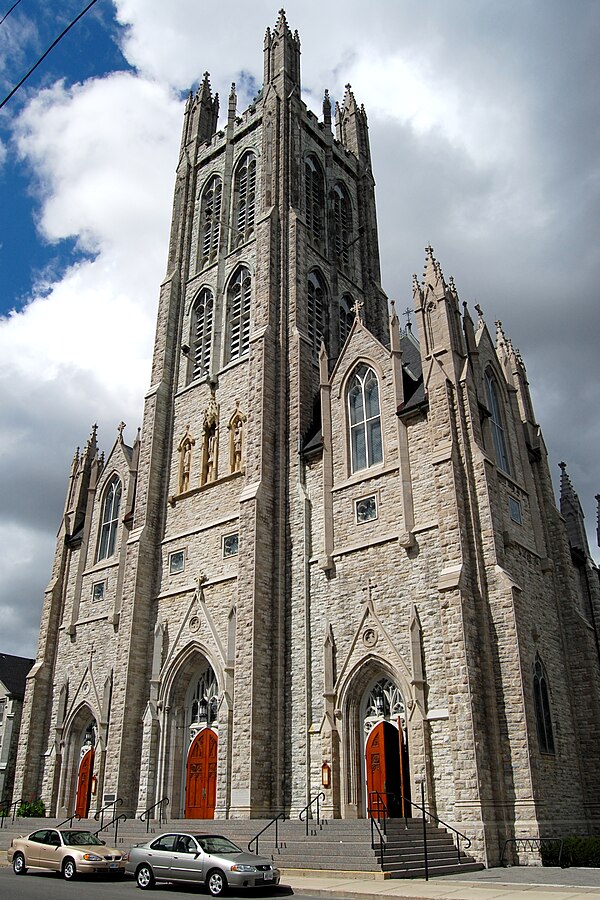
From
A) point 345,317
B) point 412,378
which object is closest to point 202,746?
point 412,378

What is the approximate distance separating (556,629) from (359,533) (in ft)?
20.8

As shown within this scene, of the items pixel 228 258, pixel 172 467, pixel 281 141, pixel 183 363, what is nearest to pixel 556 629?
pixel 172 467

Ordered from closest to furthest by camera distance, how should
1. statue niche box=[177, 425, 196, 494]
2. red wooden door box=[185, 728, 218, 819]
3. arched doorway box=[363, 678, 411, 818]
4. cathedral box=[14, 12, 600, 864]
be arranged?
cathedral box=[14, 12, 600, 864], arched doorway box=[363, 678, 411, 818], red wooden door box=[185, 728, 218, 819], statue niche box=[177, 425, 196, 494]

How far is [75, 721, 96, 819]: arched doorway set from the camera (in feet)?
87.3

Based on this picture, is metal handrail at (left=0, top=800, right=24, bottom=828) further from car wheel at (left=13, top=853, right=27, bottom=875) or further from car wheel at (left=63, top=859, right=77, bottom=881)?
car wheel at (left=63, top=859, right=77, bottom=881)

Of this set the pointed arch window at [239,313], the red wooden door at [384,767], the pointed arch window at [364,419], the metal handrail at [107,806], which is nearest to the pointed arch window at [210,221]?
the pointed arch window at [239,313]

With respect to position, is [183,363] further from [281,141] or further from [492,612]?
[492,612]

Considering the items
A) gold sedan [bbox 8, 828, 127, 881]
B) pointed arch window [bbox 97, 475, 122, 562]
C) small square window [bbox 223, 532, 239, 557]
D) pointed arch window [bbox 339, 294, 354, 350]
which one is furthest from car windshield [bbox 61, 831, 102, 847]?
pointed arch window [bbox 339, 294, 354, 350]

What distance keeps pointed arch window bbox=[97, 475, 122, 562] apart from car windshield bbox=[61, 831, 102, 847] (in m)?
16.0

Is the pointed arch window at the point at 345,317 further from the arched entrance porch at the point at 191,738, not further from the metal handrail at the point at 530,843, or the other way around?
the metal handrail at the point at 530,843

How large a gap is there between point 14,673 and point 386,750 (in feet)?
95.7

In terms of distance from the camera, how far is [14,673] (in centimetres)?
4109

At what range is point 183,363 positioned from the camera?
31.0 metres

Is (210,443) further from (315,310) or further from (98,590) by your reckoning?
(98,590)
